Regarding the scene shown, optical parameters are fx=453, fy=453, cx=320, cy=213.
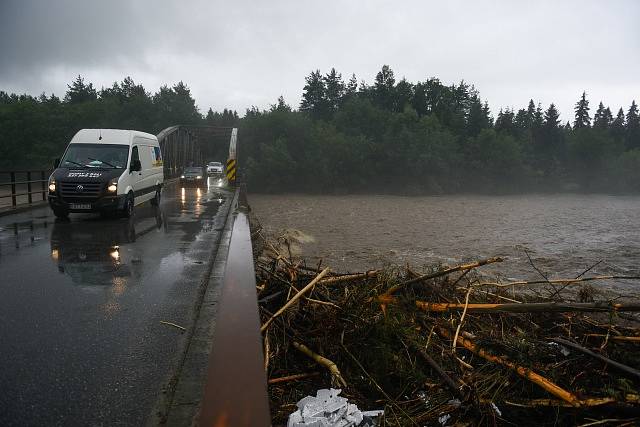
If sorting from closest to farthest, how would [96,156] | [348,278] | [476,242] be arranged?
1. [348,278]
2. [96,156]
3. [476,242]

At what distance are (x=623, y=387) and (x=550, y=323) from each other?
1.63 metres

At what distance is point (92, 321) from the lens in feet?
14.9

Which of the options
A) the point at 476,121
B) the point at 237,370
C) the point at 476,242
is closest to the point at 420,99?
the point at 476,121

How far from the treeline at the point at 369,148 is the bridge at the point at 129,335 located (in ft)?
148

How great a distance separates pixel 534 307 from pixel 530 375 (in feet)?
3.49

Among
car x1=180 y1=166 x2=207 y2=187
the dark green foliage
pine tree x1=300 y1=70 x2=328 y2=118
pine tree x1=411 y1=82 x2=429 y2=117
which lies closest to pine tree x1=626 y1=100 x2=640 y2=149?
pine tree x1=411 y1=82 x2=429 y2=117

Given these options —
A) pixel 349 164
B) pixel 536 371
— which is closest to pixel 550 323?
pixel 536 371

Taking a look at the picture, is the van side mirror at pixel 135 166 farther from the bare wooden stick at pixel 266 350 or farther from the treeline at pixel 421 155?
the treeline at pixel 421 155

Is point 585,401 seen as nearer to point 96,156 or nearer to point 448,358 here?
point 448,358

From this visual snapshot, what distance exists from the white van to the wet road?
1973 millimetres

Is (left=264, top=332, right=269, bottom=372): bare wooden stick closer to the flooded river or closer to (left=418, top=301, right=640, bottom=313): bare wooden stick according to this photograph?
(left=418, top=301, right=640, bottom=313): bare wooden stick

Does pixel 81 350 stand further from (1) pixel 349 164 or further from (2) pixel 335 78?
(2) pixel 335 78

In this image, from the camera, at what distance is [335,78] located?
10675 centimetres

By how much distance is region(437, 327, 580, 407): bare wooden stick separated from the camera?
11.8ft
